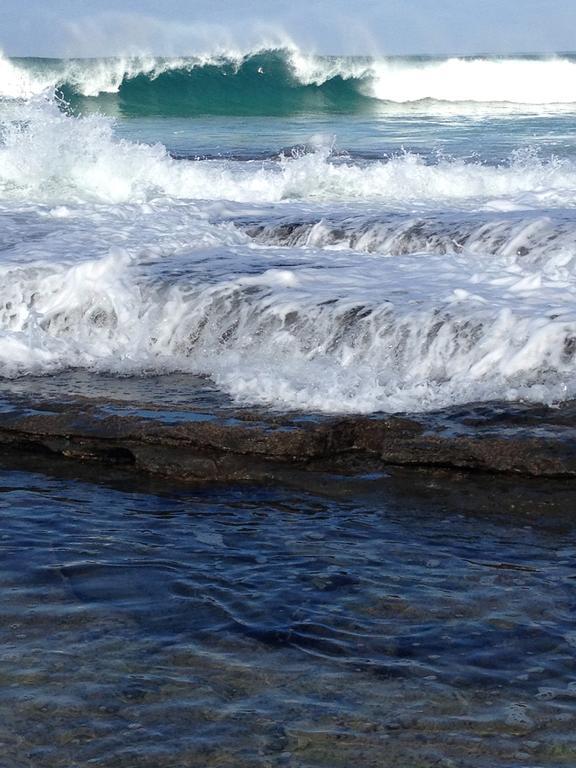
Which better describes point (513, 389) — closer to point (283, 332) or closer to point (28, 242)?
point (283, 332)

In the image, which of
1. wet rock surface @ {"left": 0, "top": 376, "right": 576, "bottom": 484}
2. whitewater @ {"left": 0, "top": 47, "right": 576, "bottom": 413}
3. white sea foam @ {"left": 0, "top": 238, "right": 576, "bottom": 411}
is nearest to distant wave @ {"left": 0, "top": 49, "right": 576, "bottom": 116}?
whitewater @ {"left": 0, "top": 47, "right": 576, "bottom": 413}

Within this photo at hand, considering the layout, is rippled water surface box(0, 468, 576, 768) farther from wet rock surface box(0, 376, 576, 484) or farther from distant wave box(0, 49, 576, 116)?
distant wave box(0, 49, 576, 116)

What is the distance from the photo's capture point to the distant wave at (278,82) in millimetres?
36094

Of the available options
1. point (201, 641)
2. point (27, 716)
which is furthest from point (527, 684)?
point (27, 716)

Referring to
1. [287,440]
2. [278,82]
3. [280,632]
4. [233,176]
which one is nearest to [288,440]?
[287,440]

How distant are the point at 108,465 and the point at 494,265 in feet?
13.5

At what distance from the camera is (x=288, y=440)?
17.0ft

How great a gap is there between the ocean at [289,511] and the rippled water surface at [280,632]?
1cm

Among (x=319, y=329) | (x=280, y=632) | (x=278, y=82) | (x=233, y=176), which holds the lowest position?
(x=280, y=632)

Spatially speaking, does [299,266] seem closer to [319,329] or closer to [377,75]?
[319,329]

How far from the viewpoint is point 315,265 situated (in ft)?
27.8

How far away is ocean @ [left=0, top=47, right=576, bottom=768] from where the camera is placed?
9.96 ft

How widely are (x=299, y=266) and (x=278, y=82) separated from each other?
32191 mm

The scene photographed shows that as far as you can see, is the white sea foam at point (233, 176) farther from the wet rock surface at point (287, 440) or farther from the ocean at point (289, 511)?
the wet rock surface at point (287, 440)
